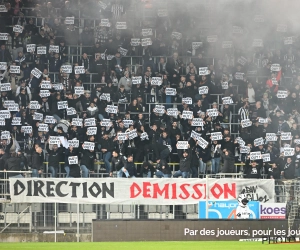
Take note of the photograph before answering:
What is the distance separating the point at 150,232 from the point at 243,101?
1119 cm

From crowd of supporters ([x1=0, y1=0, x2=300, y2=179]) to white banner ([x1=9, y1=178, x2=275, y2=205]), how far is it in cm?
212

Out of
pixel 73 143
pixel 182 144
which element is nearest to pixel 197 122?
pixel 182 144

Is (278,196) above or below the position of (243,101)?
below

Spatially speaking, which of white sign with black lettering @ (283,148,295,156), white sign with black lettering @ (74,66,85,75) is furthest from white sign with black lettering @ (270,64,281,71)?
white sign with black lettering @ (74,66,85,75)

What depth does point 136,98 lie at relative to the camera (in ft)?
117

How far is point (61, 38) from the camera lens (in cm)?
3766

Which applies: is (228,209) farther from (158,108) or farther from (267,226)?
(158,108)

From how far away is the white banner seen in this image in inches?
1143

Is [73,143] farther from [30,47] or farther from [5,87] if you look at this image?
[30,47]

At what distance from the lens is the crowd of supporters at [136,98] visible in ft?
109

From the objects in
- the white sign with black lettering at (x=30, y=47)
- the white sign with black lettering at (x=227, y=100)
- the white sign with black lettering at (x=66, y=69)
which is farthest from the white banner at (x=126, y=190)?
the white sign with black lettering at (x=30, y=47)

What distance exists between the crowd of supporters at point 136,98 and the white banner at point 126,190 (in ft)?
6.94

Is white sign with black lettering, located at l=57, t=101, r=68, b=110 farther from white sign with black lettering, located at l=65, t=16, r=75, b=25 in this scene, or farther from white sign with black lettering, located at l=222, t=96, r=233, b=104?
white sign with black lettering, located at l=222, t=96, r=233, b=104

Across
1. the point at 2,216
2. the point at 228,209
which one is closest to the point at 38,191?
the point at 2,216
